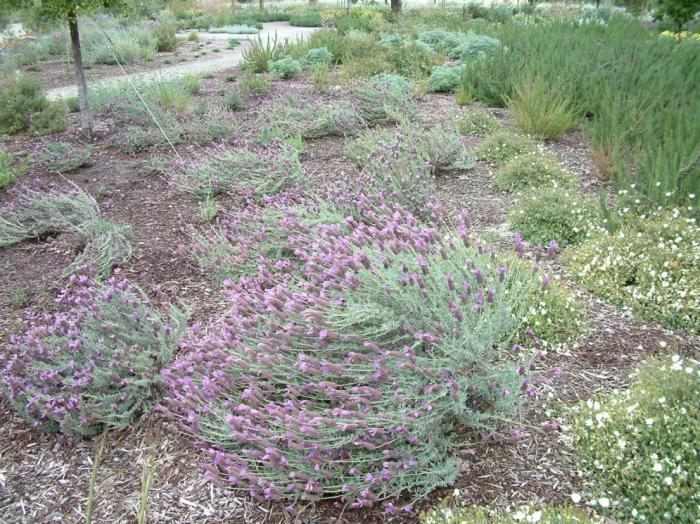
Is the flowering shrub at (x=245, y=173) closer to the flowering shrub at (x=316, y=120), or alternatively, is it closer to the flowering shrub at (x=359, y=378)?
the flowering shrub at (x=316, y=120)

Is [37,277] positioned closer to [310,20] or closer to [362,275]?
[362,275]

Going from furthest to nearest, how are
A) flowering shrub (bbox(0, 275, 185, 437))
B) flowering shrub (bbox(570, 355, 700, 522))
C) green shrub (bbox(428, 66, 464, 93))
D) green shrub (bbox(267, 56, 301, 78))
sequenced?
green shrub (bbox(267, 56, 301, 78)) < green shrub (bbox(428, 66, 464, 93)) < flowering shrub (bbox(0, 275, 185, 437)) < flowering shrub (bbox(570, 355, 700, 522))

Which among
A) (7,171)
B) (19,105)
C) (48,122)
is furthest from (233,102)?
(7,171)

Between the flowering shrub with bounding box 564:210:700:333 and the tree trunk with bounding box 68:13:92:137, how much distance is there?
587 centimetres

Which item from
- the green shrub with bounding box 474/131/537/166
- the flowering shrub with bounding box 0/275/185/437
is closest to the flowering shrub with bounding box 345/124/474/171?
the green shrub with bounding box 474/131/537/166

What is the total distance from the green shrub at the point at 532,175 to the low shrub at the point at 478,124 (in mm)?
1384

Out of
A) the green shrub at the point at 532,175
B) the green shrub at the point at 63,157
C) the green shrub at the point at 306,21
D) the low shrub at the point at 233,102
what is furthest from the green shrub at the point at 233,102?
the green shrub at the point at 306,21

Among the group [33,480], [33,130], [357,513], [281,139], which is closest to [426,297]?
[357,513]

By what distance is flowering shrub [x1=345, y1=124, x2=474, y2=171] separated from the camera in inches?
200

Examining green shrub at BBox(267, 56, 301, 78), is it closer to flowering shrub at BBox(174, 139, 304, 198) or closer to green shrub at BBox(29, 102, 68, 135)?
green shrub at BBox(29, 102, 68, 135)

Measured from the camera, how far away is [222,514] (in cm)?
221

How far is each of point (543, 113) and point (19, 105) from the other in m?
6.60

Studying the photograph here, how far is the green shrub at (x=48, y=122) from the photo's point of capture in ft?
24.2

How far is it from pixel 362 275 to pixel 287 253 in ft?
4.49
